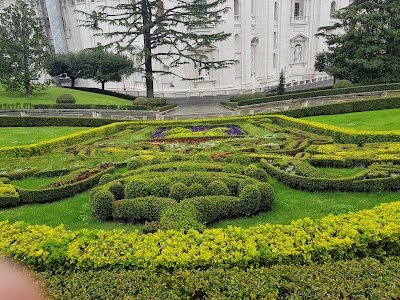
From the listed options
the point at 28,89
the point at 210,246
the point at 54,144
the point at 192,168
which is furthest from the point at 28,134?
the point at 28,89

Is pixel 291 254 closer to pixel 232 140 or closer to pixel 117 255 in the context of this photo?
pixel 117 255

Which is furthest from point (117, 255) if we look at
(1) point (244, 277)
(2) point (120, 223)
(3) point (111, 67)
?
(3) point (111, 67)

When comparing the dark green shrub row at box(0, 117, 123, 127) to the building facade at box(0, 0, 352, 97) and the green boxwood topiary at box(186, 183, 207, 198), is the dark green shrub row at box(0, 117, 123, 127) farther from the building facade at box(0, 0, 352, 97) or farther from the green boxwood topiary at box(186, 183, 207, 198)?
the building facade at box(0, 0, 352, 97)

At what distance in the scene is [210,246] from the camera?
4.13 meters

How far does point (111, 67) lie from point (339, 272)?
31.8 meters

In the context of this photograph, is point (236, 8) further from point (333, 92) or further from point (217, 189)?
point (217, 189)

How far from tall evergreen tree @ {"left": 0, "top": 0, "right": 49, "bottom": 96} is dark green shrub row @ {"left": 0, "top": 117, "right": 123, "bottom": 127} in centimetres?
926

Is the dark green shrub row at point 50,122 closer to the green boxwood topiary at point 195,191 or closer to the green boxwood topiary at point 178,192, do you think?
the green boxwood topiary at point 178,192

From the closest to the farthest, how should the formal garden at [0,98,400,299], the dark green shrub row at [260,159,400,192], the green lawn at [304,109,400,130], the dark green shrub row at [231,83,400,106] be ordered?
the formal garden at [0,98,400,299] < the dark green shrub row at [260,159,400,192] < the green lawn at [304,109,400,130] < the dark green shrub row at [231,83,400,106]

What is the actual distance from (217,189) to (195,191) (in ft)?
1.49

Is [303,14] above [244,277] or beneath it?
above

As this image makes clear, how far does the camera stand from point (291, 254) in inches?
157

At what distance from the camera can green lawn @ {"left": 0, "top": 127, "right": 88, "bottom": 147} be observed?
1345 cm

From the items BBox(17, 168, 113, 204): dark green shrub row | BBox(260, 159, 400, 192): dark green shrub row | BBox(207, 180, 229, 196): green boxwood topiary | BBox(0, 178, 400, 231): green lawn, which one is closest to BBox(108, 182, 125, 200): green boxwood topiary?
BBox(0, 178, 400, 231): green lawn
